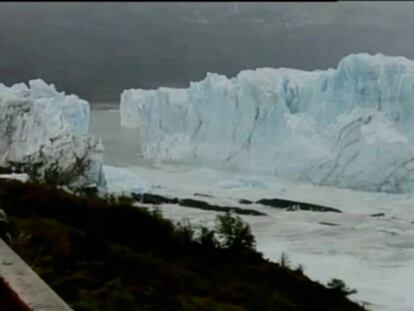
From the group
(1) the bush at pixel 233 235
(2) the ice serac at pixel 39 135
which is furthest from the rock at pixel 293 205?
(1) the bush at pixel 233 235

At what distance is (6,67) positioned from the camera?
7.32m

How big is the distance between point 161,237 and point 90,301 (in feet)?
5.58

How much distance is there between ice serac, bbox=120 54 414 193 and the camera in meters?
8.88

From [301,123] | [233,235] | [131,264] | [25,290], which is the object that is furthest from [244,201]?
[25,290]

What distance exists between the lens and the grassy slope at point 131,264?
1.96 m

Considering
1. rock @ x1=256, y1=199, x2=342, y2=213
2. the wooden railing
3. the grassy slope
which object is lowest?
the grassy slope

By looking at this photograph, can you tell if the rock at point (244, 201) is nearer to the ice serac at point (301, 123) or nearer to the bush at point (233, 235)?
the ice serac at point (301, 123)

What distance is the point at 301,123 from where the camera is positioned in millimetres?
9289

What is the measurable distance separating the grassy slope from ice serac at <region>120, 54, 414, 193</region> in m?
A: 5.59

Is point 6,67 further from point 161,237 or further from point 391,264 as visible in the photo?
point 161,237

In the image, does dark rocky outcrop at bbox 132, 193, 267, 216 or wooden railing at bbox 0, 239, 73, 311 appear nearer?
wooden railing at bbox 0, 239, 73, 311

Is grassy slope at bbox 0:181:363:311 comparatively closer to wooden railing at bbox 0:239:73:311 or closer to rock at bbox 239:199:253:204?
wooden railing at bbox 0:239:73:311

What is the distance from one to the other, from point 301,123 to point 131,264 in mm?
6863

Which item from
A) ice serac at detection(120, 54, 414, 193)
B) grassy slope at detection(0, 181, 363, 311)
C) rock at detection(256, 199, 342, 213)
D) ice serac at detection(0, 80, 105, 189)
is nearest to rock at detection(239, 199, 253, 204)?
rock at detection(256, 199, 342, 213)
